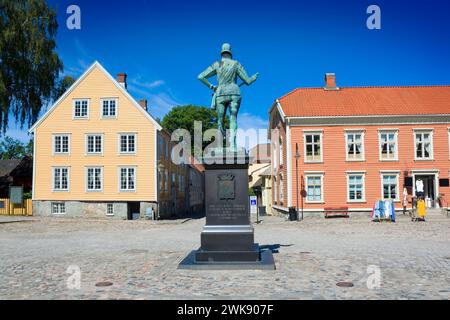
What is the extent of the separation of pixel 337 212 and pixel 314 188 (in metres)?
2.31

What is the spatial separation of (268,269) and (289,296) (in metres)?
2.35

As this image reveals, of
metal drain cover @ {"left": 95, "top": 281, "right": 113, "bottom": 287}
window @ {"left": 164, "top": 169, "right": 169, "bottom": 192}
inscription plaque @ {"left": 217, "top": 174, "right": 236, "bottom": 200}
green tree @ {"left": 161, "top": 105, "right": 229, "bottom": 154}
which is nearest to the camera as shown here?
metal drain cover @ {"left": 95, "top": 281, "right": 113, "bottom": 287}

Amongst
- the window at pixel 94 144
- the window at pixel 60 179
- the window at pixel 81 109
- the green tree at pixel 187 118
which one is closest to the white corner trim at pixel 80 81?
the window at pixel 81 109

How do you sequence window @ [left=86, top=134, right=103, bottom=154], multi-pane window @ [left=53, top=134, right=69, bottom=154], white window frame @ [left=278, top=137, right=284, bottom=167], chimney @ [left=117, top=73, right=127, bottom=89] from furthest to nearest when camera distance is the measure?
chimney @ [left=117, top=73, right=127, bottom=89]
white window frame @ [left=278, top=137, right=284, bottom=167]
multi-pane window @ [left=53, top=134, right=69, bottom=154]
window @ [left=86, top=134, right=103, bottom=154]

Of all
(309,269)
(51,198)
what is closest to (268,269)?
(309,269)

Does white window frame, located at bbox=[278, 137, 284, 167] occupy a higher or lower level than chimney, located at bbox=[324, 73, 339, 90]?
lower

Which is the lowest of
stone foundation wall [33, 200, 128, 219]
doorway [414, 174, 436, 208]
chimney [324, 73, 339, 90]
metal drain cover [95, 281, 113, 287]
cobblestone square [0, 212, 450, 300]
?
cobblestone square [0, 212, 450, 300]

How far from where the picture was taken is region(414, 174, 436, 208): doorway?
99.5 feet

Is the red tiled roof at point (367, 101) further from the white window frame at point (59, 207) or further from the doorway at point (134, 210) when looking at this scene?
the white window frame at point (59, 207)

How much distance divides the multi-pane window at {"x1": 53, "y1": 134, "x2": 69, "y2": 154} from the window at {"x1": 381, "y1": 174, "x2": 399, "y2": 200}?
23490 mm

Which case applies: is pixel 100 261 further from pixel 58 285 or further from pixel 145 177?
pixel 145 177

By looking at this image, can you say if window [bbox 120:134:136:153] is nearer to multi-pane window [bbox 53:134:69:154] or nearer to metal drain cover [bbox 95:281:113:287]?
multi-pane window [bbox 53:134:69:154]

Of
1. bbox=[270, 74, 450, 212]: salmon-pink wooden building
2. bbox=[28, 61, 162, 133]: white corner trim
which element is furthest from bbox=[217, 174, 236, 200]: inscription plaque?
bbox=[28, 61, 162, 133]: white corner trim

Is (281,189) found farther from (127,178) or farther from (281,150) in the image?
(127,178)
